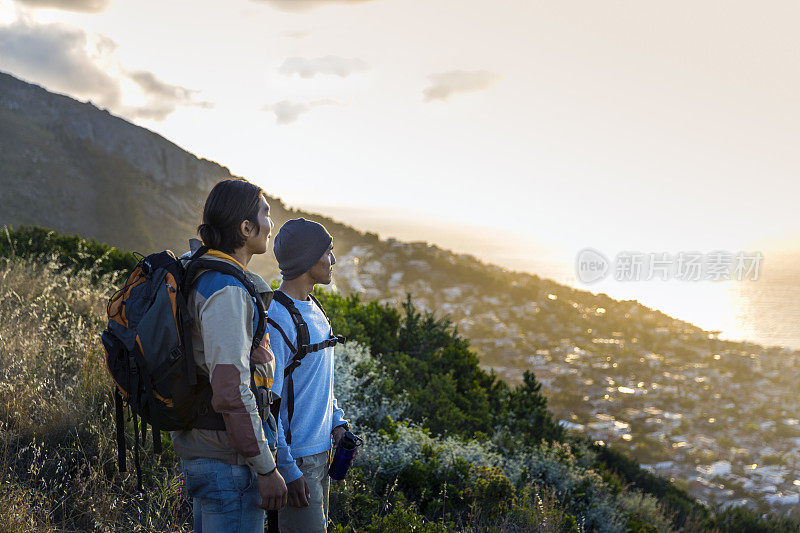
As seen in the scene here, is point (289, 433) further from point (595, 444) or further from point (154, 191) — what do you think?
point (154, 191)

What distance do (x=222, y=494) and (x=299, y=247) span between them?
107cm

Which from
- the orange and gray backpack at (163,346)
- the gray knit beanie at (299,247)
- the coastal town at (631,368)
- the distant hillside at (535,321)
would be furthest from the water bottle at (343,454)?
the coastal town at (631,368)

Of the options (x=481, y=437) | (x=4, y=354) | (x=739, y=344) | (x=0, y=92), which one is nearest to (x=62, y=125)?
(x=0, y=92)

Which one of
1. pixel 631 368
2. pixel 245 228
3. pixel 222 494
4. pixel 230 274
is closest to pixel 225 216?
pixel 245 228

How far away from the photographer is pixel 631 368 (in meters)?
14.0

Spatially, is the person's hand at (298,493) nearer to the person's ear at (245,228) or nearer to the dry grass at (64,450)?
the person's ear at (245,228)

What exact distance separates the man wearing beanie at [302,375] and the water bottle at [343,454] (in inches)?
2.4

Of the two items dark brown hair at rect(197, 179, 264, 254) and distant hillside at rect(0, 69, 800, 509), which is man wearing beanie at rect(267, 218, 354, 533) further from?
distant hillside at rect(0, 69, 800, 509)

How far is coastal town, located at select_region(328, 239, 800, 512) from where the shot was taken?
10031 mm

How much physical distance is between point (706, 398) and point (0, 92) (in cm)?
3730

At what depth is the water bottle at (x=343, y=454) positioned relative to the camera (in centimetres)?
243

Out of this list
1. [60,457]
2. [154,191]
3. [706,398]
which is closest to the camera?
[60,457]

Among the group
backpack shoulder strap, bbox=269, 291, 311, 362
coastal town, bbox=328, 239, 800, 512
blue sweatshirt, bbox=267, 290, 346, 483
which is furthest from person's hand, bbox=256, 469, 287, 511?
coastal town, bbox=328, 239, 800, 512

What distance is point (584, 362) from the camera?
1375 centimetres
